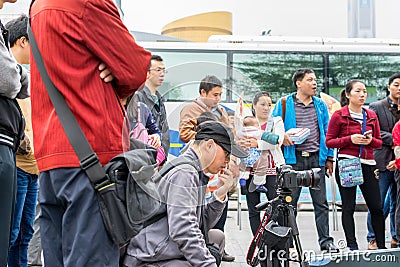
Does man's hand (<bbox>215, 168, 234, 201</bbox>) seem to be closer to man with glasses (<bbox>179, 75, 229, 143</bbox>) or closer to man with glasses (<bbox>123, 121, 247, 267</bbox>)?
man with glasses (<bbox>123, 121, 247, 267</bbox>)

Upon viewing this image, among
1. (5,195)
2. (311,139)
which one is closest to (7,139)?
(5,195)

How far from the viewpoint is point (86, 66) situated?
1968 millimetres

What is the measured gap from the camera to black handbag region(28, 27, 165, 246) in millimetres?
1891

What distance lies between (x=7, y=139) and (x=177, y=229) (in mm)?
927

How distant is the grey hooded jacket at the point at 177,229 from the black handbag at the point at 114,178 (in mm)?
450

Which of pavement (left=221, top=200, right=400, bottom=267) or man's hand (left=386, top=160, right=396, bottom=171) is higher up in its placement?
man's hand (left=386, top=160, right=396, bottom=171)

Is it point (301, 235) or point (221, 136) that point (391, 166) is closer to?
point (301, 235)

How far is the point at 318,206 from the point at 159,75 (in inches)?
146

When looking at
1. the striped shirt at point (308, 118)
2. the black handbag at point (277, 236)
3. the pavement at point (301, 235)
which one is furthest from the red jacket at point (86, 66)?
the striped shirt at point (308, 118)

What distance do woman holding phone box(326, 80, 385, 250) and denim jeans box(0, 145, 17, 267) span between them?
3.82m

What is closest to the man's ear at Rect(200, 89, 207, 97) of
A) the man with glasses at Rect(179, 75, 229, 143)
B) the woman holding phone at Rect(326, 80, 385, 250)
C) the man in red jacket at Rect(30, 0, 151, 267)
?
the man with glasses at Rect(179, 75, 229, 143)

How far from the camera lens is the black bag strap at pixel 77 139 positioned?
74.3 inches

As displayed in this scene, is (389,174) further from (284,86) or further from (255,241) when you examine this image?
(284,86)

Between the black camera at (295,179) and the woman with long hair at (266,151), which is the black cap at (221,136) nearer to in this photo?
the woman with long hair at (266,151)
